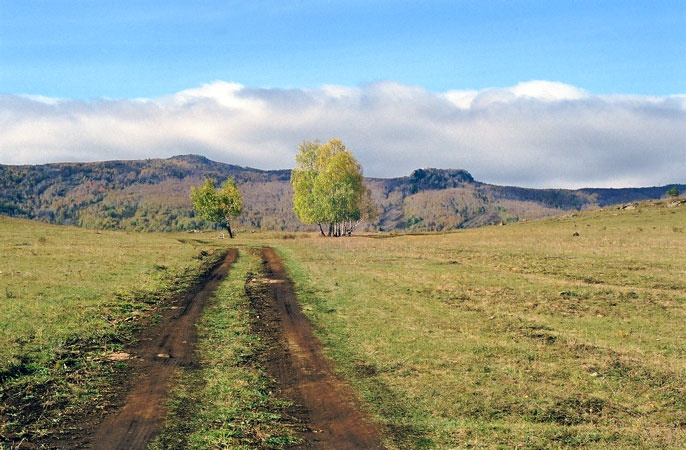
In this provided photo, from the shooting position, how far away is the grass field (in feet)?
40.0

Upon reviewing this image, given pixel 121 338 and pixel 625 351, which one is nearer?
pixel 625 351

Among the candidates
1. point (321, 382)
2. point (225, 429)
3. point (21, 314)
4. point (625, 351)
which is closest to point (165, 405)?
point (225, 429)

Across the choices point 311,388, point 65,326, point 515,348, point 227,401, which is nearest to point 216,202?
point 65,326

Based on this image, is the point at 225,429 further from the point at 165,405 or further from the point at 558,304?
the point at 558,304

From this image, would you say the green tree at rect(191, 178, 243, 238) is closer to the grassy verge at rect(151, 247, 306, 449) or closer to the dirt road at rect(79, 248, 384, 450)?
the dirt road at rect(79, 248, 384, 450)

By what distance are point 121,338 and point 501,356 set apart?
550 inches

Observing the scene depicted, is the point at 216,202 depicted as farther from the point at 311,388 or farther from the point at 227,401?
the point at 227,401

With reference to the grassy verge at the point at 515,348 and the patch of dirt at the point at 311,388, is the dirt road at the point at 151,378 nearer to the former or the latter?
the patch of dirt at the point at 311,388

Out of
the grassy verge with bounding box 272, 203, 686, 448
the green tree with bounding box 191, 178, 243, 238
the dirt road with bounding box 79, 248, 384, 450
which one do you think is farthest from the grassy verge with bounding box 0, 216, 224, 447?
the green tree with bounding box 191, 178, 243, 238

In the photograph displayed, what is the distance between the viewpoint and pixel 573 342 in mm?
19672

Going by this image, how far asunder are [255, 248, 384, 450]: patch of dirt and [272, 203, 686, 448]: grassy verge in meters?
0.58

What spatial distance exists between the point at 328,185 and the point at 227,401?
308ft

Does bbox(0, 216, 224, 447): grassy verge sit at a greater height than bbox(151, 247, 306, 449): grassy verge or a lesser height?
lesser

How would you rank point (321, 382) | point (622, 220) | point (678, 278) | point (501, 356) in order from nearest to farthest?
point (321, 382) → point (501, 356) → point (678, 278) → point (622, 220)
